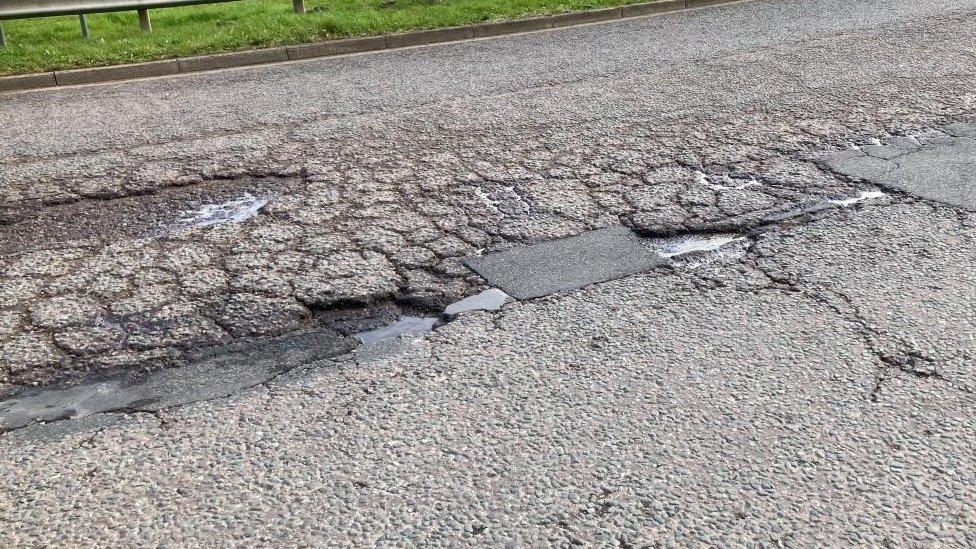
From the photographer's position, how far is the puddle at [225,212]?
497 centimetres

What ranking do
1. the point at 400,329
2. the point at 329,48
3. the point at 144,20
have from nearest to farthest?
the point at 400,329
the point at 329,48
the point at 144,20

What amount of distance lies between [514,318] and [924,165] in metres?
2.97

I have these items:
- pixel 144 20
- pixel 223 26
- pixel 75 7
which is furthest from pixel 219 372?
pixel 144 20

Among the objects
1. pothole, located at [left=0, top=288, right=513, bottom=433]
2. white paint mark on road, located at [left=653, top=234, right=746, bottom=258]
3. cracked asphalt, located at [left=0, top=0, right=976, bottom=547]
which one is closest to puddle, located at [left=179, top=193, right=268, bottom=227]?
cracked asphalt, located at [left=0, top=0, right=976, bottom=547]

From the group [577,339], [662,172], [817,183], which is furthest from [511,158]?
[577,339]

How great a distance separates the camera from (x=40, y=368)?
3561 mm

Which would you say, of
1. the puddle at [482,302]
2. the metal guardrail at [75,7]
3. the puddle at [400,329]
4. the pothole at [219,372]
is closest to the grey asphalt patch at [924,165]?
the puddle at [482,302]

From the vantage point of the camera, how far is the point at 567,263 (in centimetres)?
438

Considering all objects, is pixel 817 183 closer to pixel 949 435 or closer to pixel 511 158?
pixel 511 158

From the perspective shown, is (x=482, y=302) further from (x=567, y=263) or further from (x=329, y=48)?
(x=329, y=48)

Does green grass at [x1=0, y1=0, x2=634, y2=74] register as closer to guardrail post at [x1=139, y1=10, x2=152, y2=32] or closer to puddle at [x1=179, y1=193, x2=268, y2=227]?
guardrail post at [x1=139, y1=10, x2=152, y2=32]

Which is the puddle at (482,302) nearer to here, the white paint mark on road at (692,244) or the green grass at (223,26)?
the white paint mark on road at (692,244)

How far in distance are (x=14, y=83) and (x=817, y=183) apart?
23.6 feet

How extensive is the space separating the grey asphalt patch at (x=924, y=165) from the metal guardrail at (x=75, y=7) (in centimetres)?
846
